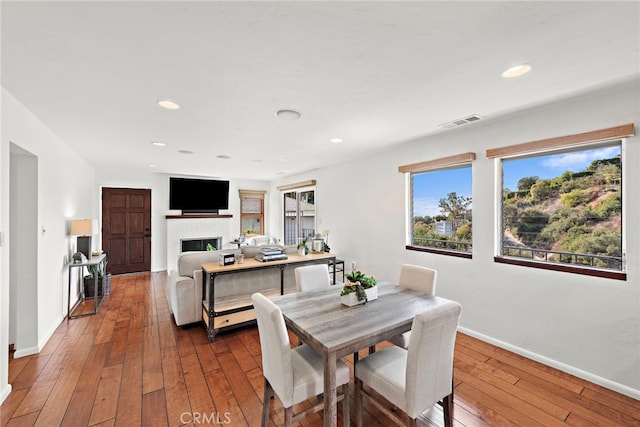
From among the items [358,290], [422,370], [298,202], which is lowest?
[422,370]

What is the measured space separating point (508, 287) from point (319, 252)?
2.59 meters

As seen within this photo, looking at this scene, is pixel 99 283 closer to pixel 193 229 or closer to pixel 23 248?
pixel 23 248

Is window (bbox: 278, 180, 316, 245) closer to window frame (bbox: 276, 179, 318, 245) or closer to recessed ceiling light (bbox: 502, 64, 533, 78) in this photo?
window frame (bbox: 276, 179, 318, 245)

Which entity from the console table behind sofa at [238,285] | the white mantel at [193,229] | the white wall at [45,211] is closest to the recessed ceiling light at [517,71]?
the console table behind sofa at [238,285]

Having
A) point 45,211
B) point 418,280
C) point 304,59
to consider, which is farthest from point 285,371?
point 45,211

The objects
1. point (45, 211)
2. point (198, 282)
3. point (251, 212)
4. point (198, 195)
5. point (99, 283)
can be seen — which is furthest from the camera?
point (251, 212)

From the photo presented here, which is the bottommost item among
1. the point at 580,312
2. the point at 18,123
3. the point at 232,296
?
the point at 232,296

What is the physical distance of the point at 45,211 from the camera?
2.88 m

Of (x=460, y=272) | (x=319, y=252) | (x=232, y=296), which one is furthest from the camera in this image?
(x=319, y=252)

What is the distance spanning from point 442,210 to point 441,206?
6 centimetres

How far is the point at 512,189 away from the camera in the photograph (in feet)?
9.09

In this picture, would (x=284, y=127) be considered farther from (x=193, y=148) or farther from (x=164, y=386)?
(x=164, y=386)

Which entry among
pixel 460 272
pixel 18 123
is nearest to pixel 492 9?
pixel 460 272

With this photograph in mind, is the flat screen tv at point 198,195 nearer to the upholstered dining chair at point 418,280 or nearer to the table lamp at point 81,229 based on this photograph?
the table lamp at point 81,229
